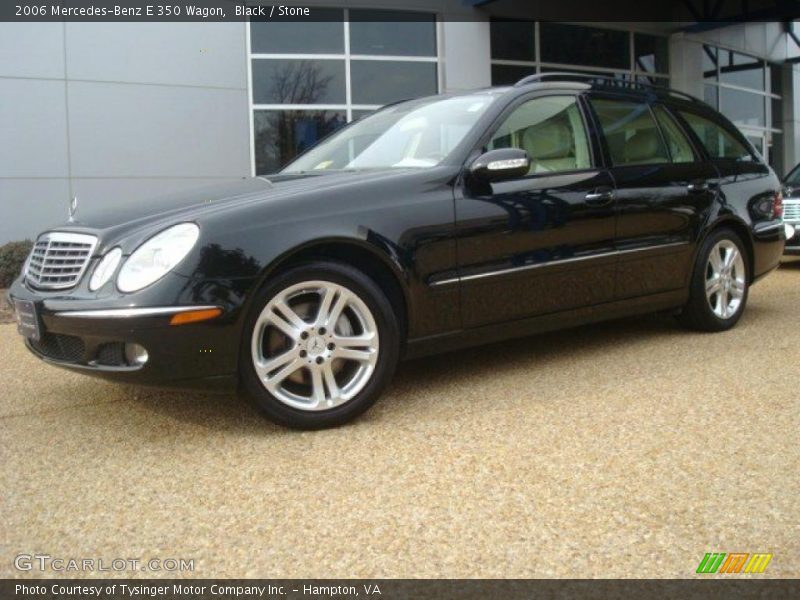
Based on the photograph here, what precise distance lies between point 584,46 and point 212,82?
7.05m

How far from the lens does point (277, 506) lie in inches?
110

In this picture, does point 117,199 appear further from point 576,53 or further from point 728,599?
point 728,599

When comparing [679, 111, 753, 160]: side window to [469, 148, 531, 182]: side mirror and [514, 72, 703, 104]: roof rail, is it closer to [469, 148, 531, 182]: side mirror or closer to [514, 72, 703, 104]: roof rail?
[514, 72, 703, 104]: roof rail

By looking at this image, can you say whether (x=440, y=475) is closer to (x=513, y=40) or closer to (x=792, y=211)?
(x=792, y=211)

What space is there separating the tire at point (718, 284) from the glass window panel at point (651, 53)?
1149cm

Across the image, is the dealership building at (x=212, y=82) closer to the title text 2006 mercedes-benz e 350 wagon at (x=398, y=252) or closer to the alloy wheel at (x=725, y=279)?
the alloy wheel at (x=725, y=279)

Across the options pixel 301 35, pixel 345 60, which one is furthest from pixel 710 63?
pixel 301 35

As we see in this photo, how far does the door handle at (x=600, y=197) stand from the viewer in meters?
4.58

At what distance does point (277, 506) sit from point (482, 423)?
116 cm

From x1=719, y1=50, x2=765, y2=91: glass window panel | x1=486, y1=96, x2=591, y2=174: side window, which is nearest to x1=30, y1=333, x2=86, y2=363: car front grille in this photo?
x1=486, y1=96, x2=591, y2=174: side window

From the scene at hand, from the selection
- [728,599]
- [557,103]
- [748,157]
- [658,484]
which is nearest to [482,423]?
[658,484]

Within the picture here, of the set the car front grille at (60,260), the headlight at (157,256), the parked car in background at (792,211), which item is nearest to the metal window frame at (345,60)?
the parked car in background at (792,211)

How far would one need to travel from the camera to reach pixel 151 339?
3.26 m

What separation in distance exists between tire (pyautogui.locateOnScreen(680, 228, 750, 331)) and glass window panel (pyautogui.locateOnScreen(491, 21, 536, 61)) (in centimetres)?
933
